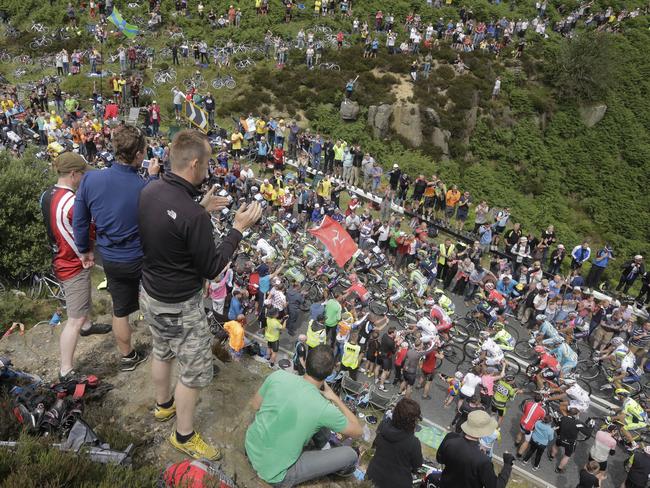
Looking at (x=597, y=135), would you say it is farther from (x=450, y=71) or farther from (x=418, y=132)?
(x=418, y=132)

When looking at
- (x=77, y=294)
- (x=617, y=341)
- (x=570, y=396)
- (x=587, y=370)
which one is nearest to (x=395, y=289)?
(x=570, y=396)

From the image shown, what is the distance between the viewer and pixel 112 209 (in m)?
4.27

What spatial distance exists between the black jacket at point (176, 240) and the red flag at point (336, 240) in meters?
10.8

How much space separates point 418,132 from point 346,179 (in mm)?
8657

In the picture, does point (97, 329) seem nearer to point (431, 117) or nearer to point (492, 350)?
point (492, 350)

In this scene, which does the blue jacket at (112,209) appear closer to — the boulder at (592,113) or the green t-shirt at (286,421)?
the green t-shirt at (286,421)

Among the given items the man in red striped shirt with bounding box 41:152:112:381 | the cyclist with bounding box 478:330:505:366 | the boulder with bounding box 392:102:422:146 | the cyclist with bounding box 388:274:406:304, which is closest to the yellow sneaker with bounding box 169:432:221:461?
the man in red striped shirt with bounding box 41:152:112:381

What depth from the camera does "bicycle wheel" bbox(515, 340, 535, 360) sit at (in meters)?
15.1

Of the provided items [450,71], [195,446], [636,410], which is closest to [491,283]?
[636,410]

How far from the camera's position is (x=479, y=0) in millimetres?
39156

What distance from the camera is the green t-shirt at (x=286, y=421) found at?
3682 millimetres

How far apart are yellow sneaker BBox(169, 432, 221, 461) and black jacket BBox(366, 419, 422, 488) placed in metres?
1.64

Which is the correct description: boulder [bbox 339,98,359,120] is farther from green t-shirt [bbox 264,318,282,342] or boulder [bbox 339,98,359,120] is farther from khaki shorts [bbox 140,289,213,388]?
khaki shorts [bbox 140,289,213,388]

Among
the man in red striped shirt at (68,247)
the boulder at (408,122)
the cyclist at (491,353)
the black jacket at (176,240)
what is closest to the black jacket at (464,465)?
the black jacket at (176,240)
